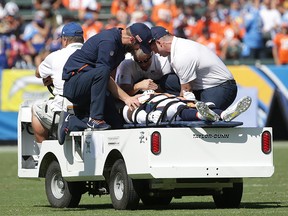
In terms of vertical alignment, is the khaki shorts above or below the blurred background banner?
above

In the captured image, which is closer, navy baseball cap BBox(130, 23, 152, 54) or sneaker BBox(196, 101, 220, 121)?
sneaker BBox(196, 101, 220, 121)

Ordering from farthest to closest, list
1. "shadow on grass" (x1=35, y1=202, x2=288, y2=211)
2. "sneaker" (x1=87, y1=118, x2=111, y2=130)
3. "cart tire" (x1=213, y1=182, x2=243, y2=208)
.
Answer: "shadow on grass" (x1=35, y1=202, x2=288, y2=211) → "cart tire" (x1=213, y1=182, x2=243, y2=208) → "sneaker" (x1=87, y1=118, x2=111, y2=130)

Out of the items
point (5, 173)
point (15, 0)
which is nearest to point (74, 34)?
point (5, 173)

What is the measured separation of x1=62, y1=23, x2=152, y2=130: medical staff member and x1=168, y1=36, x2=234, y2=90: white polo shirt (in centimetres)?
34

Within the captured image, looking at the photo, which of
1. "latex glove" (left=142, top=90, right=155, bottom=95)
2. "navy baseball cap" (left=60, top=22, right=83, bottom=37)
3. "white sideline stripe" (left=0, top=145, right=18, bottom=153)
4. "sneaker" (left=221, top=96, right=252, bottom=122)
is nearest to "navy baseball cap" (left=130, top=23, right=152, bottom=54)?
"latex glove" (left=142, top=90, right=155, bottom=95)

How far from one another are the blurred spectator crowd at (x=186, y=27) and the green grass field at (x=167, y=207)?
9873 millimetres

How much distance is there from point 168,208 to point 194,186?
2.54 feet

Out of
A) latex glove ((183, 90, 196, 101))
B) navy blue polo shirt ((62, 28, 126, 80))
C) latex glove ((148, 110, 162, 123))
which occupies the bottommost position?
latex glove ((148, 110, 162, 123))

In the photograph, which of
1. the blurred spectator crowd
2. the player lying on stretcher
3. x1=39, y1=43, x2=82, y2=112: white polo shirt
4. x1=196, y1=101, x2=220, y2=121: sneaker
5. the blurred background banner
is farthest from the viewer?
the blurred spectator crowd

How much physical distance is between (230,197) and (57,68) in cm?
256

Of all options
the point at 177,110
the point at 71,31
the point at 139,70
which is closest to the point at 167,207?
the point at 177,110

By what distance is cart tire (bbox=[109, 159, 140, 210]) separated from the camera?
10016mm

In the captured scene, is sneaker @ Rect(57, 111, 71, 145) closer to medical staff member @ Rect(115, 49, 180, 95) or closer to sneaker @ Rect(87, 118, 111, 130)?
sneaker @ Rect(87, 118, 111, 130)

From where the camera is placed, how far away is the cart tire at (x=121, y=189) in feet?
32.9
